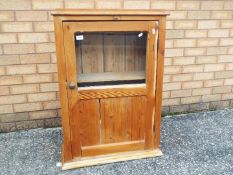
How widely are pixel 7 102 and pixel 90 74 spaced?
1.30 meters

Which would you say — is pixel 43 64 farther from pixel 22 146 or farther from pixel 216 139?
pixel 216 139

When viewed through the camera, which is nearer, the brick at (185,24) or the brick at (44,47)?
the brick at (44,47)

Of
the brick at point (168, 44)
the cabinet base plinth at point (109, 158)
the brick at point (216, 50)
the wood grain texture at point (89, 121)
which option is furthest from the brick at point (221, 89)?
the wood grain texture at point (89, 121)

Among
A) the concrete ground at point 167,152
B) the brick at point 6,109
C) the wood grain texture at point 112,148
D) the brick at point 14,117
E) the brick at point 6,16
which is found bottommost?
the concrete ground at point 167,152

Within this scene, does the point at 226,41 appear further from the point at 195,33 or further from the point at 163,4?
the point at 163,4

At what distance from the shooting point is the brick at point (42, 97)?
3.18 metres

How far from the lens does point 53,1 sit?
2.90m

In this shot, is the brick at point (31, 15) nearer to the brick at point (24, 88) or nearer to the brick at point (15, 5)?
the brick at point (15, 5)

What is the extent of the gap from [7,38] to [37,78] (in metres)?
0.58

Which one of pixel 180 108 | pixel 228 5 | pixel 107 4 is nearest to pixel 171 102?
pixel 180 108

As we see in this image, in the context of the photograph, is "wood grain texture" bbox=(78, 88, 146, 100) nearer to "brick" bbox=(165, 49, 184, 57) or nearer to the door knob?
the door knob

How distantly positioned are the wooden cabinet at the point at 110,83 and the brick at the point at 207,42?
1.34 m

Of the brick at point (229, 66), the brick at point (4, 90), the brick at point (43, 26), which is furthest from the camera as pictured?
the brick at point (229, 66)

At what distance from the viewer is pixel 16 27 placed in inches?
114
